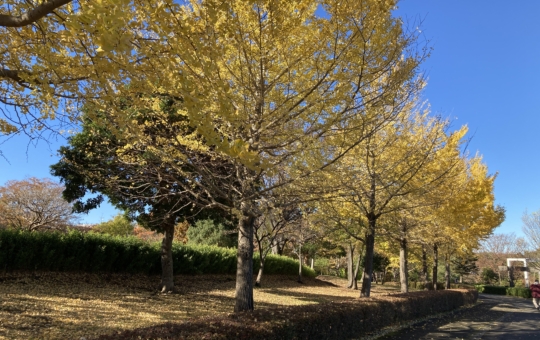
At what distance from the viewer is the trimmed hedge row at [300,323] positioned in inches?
136

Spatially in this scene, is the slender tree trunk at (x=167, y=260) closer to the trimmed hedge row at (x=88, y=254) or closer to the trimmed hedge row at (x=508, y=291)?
the trimmed hedge row at (x=88, y=254)

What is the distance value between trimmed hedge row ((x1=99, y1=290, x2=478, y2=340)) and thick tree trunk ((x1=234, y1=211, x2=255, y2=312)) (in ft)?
2.52

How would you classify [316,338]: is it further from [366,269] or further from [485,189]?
[485,189]

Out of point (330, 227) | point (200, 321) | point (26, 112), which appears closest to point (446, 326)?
point (330, 227)

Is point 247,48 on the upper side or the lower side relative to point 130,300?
upper

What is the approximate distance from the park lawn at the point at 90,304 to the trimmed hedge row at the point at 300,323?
284 cm

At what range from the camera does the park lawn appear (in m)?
5.82

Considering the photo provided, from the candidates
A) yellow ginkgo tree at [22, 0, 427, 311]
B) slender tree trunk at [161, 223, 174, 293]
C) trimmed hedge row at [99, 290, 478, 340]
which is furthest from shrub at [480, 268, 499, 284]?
yellow ginkgo tree at [22, 0, 427, 311]

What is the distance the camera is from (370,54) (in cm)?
438

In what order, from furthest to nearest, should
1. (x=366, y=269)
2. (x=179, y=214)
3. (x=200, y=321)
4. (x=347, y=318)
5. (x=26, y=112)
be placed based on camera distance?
(x=179, y=214) → (x=366, y=269) → (x=347, y=318) → (x=26, y=112) → (x=200, y=321)

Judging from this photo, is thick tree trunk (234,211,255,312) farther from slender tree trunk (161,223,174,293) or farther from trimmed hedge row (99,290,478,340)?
slender tree trunk (161,223,174,293)

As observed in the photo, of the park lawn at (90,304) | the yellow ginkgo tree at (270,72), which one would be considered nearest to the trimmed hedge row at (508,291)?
the park lawn at (90,304)

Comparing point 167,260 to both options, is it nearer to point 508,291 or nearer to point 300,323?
point 300,323

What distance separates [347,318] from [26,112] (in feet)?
19.4
